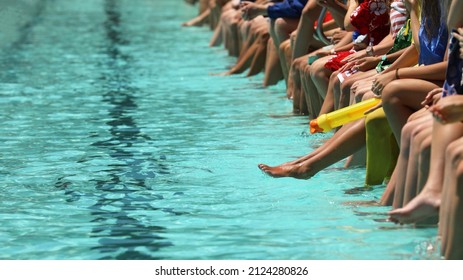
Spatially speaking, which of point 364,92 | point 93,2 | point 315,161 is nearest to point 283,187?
point 315,161

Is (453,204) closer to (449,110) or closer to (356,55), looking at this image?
(449,110)

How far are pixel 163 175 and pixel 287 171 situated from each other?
0.72m

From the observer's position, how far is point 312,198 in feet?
18.1

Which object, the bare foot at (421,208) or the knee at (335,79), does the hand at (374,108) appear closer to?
the bare foot at (421,208)

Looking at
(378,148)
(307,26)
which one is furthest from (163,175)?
(307,26)

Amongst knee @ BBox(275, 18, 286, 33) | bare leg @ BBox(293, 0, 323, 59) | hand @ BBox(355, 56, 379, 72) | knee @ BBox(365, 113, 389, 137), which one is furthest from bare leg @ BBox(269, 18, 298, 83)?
knee @ BBox(365, 113, 389, 137)

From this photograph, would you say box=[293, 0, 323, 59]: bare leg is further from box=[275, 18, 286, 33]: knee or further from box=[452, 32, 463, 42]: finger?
box=[452, 32, 463, 42]: finger

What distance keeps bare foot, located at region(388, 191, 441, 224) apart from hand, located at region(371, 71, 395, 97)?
3.47 feet

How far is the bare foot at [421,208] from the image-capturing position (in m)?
4.43

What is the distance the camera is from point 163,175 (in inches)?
247

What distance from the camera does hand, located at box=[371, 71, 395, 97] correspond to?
17.9 ft

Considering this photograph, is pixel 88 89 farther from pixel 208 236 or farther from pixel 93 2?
pixel 93 2

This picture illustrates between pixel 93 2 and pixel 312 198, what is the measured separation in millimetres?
17461

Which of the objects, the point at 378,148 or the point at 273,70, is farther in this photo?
the point at 273,70
